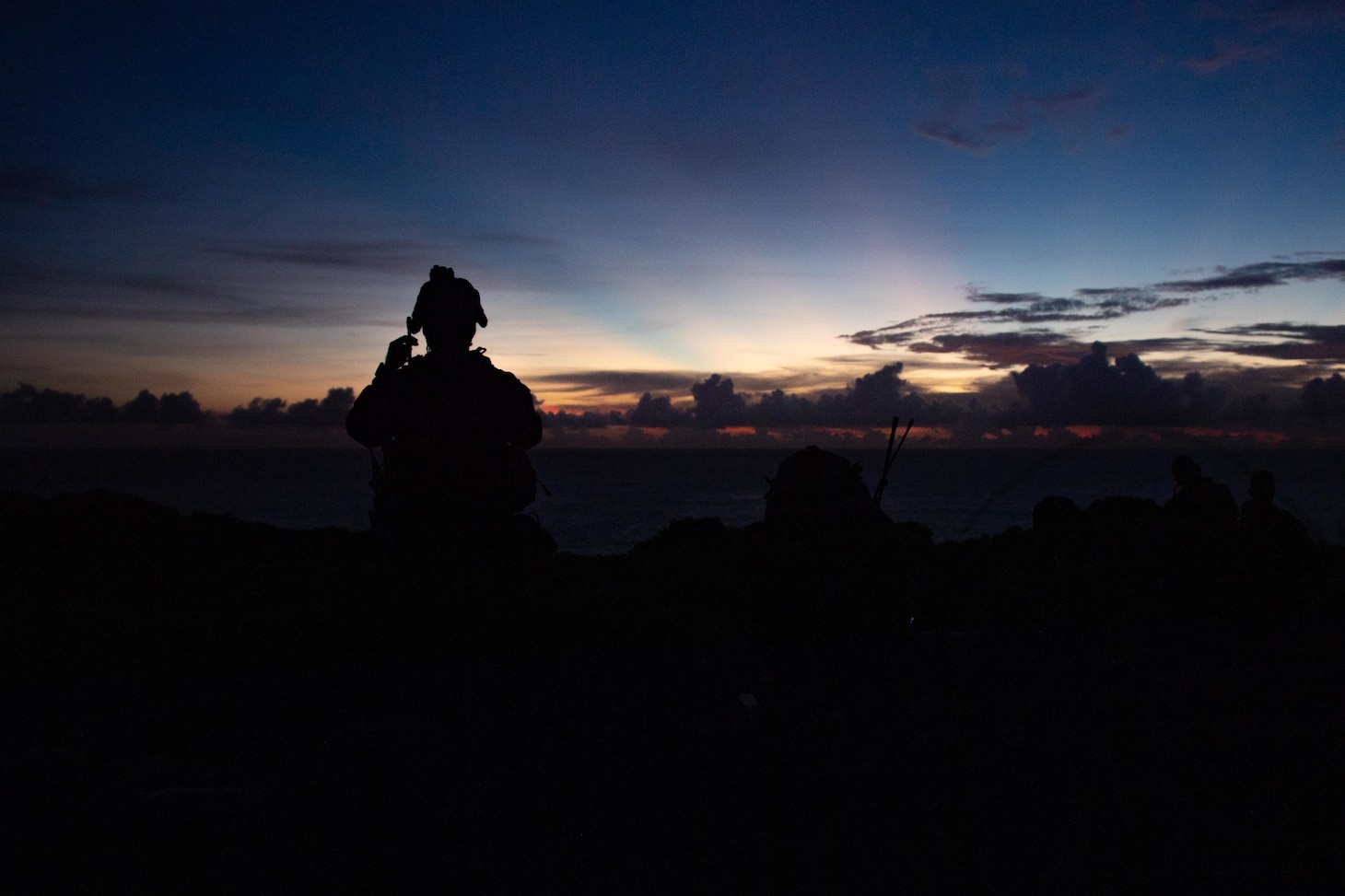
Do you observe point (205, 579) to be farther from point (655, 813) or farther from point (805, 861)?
point (805, 861)

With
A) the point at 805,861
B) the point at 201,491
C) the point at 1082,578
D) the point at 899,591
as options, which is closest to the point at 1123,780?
the point at 805,861

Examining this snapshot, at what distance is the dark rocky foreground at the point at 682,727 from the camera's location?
3887 mm

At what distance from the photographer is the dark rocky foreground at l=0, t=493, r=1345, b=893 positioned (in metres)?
3.89

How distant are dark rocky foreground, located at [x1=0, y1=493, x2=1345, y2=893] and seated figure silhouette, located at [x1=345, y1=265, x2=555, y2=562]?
0.61m

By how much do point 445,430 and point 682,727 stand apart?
17.2 ft

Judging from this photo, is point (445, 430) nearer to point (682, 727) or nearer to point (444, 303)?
point (444, 303)

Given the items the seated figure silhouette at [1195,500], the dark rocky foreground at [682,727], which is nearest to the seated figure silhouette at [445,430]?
the dark rocky foreground at [682,727]

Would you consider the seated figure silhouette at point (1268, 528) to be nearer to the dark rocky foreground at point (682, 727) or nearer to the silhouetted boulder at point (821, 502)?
the dark rocky foreground at point (682, 727)

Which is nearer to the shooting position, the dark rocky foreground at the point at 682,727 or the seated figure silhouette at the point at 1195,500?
the dark rocky foreground at the point at 682,727

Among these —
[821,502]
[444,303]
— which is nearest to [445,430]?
[444,303]

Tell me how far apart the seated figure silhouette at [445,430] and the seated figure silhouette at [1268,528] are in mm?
8461

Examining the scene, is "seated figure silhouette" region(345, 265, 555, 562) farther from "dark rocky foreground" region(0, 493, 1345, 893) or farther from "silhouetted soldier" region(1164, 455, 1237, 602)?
"silhouetted soldier" region(1164, 455, 1237, 602)

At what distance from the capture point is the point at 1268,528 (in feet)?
35.6

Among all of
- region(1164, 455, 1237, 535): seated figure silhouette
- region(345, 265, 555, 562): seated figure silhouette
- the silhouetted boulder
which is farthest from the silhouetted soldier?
region(345, 265, 555, 562): seated figure silhouette
